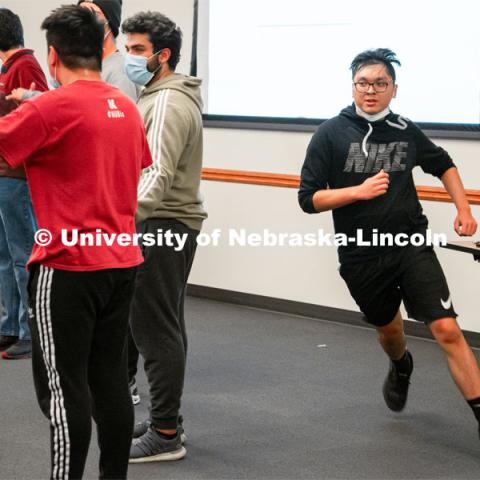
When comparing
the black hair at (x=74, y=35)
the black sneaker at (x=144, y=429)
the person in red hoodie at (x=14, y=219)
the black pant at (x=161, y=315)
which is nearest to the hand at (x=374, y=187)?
the black pant at (x=161, y=315)

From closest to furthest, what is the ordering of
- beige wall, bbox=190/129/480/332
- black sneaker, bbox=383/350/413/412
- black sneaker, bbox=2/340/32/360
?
black sneaker, bbox=383/350/413/412 → black sneaker, bbox=2/340/32/360 → beige wall, bbox=190/129/480/332

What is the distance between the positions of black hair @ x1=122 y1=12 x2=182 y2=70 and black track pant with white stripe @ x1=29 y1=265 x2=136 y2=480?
0.89m

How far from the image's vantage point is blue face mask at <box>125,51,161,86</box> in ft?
9.59

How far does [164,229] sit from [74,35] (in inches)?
33.4

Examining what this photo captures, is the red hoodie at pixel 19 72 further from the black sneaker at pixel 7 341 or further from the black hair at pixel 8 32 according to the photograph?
the black sneaker at pixel 7 341

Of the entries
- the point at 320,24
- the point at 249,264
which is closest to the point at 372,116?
the point at 320,24

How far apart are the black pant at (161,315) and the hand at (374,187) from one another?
0.56m

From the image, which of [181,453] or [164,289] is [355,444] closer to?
[181,453]

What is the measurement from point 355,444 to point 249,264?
228 cm

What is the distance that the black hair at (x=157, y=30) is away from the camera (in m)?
2.93

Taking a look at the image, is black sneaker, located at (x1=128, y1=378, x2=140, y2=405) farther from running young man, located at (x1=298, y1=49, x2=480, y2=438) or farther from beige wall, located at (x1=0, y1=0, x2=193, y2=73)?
beige wall, located at (x1=0, y1=0, x2=193, y2=73)

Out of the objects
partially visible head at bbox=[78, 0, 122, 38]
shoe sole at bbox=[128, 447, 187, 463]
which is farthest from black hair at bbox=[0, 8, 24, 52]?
shoe sole at bbox=[128, 447, 187, 463]

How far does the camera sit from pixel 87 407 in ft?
7.55

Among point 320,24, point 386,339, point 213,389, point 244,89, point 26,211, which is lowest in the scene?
point 213,389
